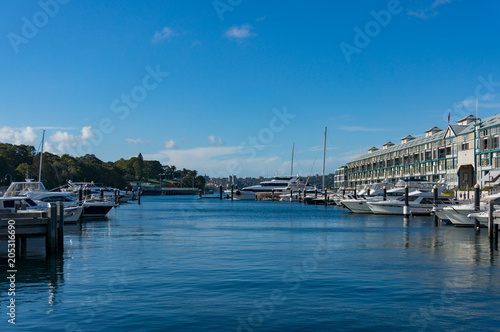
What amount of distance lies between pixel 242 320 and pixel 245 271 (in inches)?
324

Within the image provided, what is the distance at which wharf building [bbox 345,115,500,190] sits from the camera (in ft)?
295

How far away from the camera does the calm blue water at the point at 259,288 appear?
1511 centimetres

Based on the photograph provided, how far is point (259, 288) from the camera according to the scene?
19641mm

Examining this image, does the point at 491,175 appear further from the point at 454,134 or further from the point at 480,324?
the point at 480,324

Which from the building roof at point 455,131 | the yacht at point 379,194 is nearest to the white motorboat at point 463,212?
the yacht at point 379,194

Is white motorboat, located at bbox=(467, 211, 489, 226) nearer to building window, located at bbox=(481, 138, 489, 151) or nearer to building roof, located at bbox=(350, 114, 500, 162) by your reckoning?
building roof, located at bbox=(350, 114, 500, 162)

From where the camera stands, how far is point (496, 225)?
35938 mm

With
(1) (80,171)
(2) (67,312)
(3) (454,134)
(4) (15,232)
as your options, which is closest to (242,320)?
(2) (67,312)

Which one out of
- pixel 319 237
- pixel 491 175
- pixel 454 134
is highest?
pixel 454 134

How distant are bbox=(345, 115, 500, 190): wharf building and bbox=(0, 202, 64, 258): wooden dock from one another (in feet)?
189

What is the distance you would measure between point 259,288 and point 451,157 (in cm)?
10066

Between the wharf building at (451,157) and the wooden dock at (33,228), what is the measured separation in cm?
5753

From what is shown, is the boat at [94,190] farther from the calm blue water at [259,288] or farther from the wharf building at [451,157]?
the wharf building at [451,157]

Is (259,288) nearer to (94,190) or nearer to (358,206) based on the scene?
(358,206)
